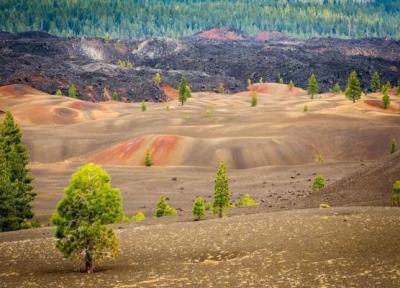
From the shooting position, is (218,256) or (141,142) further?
(141,142)

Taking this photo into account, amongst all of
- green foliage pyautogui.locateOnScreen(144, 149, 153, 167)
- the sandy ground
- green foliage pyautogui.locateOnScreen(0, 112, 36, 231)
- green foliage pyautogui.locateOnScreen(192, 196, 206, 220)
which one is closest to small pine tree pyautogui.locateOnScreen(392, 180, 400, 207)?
the sandy ground

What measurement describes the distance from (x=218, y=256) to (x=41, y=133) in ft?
316

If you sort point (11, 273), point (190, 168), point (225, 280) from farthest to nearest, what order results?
point (190, 168) < point (11, 273) < point (225, 280)

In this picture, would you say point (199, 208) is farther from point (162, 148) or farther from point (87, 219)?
point (162, 148)

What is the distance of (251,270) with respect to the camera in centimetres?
2905

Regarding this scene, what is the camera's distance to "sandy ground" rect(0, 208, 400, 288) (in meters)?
27.2

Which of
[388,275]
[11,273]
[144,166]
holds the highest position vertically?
[388,275]

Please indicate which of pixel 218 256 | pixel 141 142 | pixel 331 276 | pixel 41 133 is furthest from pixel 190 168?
pixel 331 276

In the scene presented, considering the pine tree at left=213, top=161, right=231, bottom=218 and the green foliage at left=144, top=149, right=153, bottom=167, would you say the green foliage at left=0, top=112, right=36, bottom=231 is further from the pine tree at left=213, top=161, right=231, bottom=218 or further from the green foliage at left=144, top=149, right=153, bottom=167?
the green foliage at left=144, top=149, right=153, bottom=167

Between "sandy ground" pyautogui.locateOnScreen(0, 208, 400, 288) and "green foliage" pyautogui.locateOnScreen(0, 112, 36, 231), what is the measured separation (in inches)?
500

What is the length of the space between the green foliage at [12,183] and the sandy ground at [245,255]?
12688 mm

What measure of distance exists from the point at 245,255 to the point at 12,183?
106ft

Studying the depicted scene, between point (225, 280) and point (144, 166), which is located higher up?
point (225, 280)

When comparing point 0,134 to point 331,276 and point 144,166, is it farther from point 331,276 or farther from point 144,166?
point 331,276
